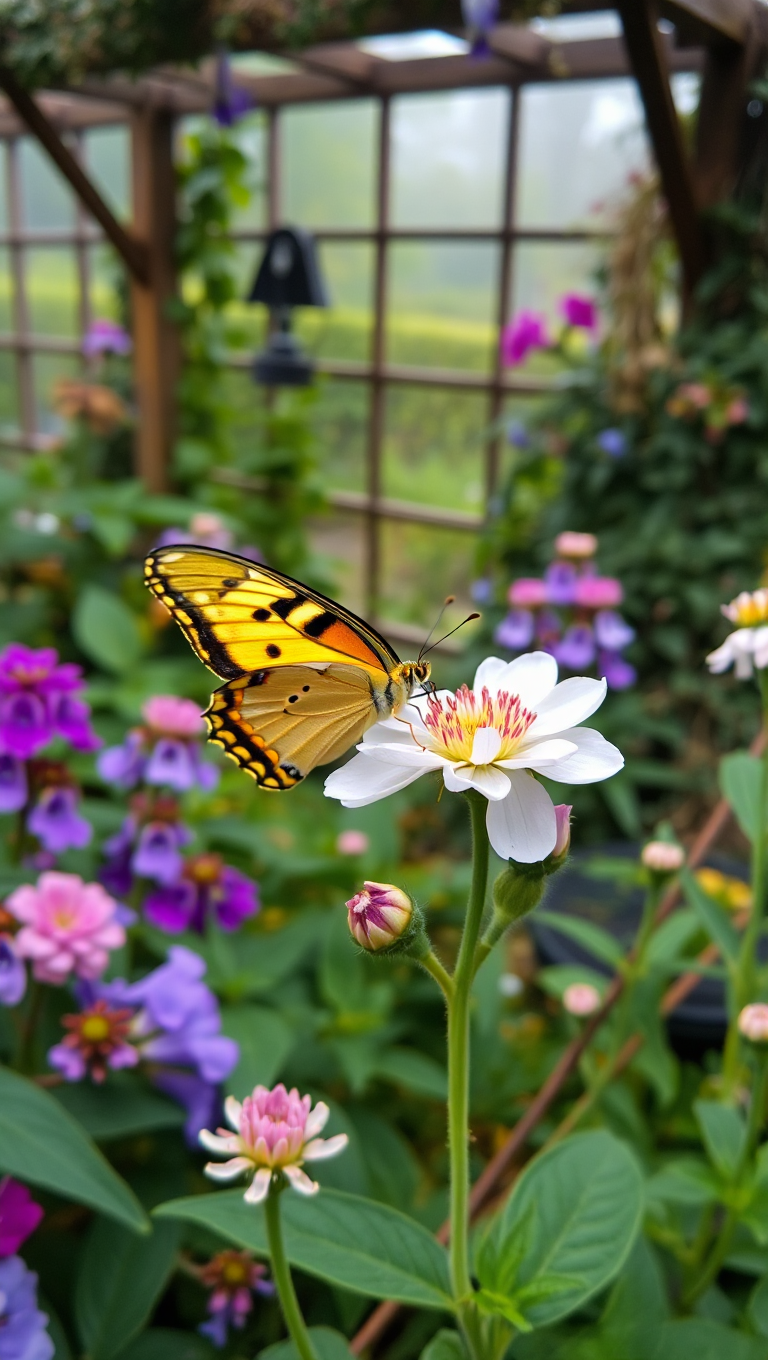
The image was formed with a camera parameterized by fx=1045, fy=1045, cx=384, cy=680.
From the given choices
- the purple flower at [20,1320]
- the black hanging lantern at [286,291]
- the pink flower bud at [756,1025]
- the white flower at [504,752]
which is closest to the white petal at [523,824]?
the white flower at [504,752]

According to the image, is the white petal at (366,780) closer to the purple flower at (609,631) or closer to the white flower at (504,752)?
the white flower at (504,752)

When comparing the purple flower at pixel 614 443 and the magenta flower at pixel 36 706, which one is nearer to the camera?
the magenta flower at pixel 36 706

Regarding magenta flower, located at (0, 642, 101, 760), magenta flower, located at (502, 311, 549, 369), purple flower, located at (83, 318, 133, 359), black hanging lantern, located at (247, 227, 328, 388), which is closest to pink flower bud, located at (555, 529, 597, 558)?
magenta flower, located at (0, 642, 101, 760)

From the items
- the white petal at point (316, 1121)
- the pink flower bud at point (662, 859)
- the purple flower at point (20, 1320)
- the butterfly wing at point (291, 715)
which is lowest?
the purple flower at point (20, 1320)

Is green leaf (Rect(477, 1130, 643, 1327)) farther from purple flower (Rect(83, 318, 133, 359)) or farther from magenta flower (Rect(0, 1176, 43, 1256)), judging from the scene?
purple flower (Rect(83, 318, 133, 359))

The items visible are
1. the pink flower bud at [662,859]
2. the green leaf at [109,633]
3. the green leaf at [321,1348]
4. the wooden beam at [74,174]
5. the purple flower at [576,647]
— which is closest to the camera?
the green leaf at [321,1348]

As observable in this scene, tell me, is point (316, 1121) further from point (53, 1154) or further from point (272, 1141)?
point (53, 1154)
